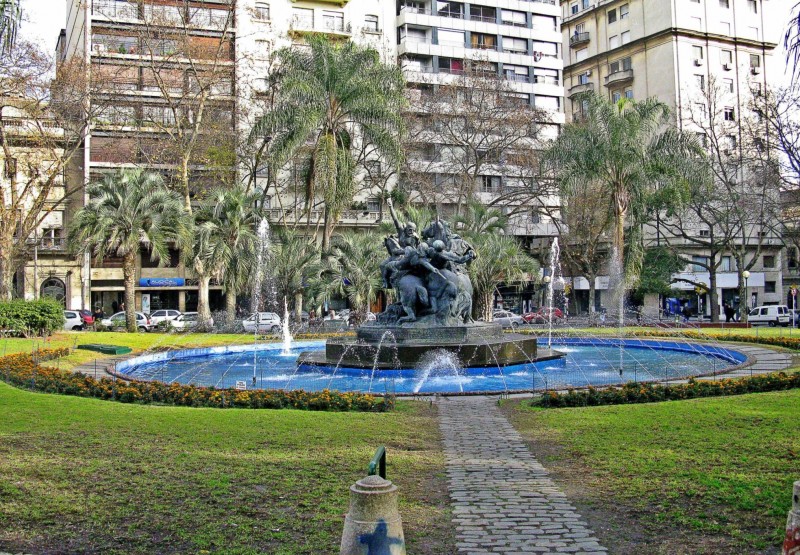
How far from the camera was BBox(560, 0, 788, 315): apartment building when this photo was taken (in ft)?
190

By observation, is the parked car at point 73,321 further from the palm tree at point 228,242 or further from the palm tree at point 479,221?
the palm tree at point 479,221

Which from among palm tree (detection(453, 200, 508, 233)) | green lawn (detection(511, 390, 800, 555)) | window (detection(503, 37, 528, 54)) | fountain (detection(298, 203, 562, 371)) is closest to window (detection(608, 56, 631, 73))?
window (detection(503, 37, 528, 54))

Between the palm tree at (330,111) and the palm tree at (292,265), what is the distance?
9.98 feet

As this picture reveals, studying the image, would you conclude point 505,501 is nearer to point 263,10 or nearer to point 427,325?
point 427,325

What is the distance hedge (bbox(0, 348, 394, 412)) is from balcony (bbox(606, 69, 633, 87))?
55698 millimetres

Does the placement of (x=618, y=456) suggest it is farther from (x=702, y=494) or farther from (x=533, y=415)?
(x=533, y=415)

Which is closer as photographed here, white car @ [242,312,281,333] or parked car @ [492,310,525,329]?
white car @ [242,312,281,333]

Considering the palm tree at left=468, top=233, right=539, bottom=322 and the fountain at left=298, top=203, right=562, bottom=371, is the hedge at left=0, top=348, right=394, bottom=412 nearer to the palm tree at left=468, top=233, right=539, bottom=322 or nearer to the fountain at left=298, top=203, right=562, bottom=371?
the fountain at left=298, top=203, right=562, bottom=371

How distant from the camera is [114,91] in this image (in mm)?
40906

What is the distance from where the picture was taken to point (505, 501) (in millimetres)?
6766

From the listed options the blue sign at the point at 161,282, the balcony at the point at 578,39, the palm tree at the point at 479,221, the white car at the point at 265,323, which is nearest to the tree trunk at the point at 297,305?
the white car at the point at 265,323

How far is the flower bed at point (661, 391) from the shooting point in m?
12.0

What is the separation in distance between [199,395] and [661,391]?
7.63 metres

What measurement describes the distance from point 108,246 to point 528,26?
4220cm
